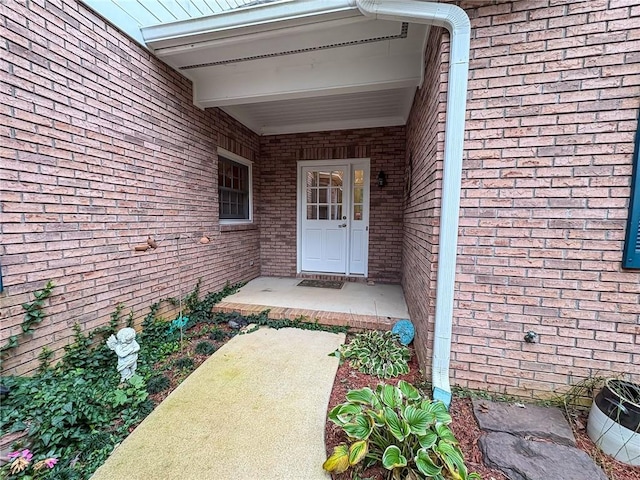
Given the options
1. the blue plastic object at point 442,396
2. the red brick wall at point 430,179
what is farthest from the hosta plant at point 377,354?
the blue plastic object at point 442,396

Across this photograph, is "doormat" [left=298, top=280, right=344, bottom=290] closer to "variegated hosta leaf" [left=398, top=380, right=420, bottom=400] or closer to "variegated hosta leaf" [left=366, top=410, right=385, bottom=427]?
"variegated hosta leaf" [left=398, top=380, right=420, bottom=400]

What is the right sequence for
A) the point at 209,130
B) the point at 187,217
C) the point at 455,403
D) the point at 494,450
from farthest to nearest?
1. the point at 209,130
2. the point at 187,217
3. the point at 455,403
4. the point at 494,450

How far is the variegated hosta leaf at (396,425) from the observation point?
129 centimetres

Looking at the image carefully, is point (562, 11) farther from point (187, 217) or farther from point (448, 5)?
point (187, 217)

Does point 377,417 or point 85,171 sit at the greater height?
point 85,171

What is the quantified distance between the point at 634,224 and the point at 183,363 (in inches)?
136

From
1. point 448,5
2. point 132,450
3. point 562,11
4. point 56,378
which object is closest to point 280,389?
point 132,450

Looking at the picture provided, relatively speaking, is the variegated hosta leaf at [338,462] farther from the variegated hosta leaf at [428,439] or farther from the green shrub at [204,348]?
the green shrub at [204,348]

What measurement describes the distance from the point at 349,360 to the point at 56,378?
2209 millimetres

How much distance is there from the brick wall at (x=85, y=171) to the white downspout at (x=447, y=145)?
7.14ft

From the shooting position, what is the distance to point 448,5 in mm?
1711

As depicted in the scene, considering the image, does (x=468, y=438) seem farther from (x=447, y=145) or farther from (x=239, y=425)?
(x=447, y=145)

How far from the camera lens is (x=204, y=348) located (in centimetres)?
260

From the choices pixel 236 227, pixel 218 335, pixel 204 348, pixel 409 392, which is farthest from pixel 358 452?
pixel 236 227
